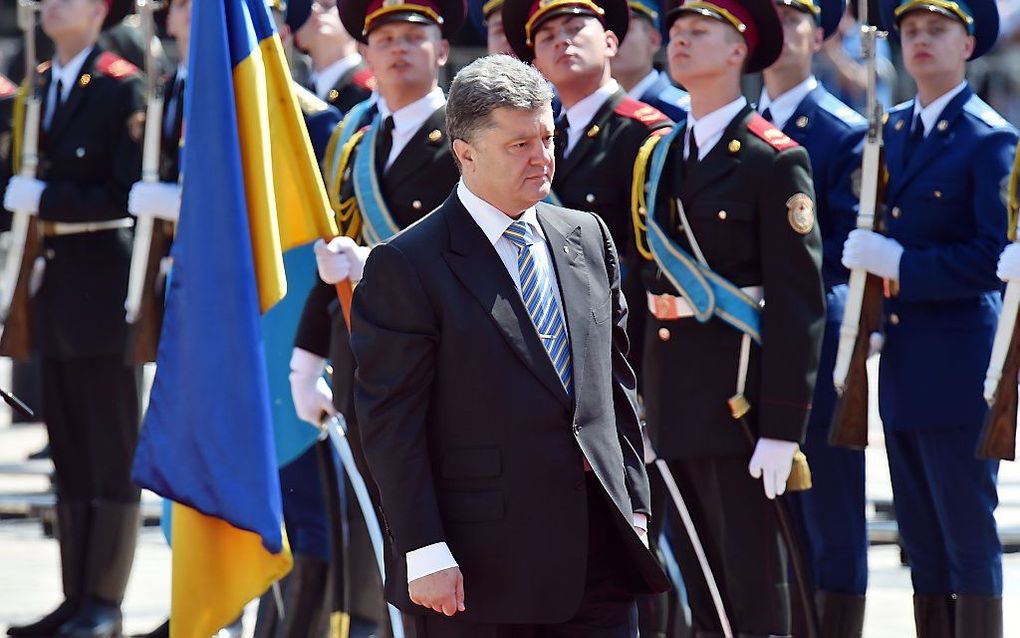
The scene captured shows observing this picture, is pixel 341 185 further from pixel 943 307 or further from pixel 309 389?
pixel 943 307

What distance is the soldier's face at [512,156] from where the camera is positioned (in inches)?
159

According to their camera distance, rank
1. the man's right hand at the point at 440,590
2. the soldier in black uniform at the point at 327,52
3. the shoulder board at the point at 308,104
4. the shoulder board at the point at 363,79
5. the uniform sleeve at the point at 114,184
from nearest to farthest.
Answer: the man's right hand at the point at 440,590, the shoulder board at the point at 308,104, the uniform sleeve at the point at 114,184, the shoulder board at the point at 363,79, the soldier in black uniform at the point at 327,52

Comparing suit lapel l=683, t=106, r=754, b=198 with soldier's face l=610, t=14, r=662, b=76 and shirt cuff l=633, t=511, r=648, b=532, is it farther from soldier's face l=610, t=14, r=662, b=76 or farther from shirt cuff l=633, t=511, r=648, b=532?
soldier's face l=610, t=14, r=662, b=76

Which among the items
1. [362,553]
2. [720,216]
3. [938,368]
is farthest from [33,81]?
[938,368]

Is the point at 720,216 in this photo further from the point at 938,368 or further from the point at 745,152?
the point at 938,368

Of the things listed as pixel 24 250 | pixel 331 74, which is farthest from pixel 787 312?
pixel 331 74

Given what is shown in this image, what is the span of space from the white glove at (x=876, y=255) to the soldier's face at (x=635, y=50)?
5.39 ft

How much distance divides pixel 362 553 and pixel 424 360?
2464mm

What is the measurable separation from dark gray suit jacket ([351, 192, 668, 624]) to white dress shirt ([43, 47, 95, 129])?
11.3ft

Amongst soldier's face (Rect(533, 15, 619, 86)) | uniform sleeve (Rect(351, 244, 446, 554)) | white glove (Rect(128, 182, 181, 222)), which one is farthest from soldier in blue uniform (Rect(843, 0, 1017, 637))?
white glove (Rect(128, 182, 181, 222))

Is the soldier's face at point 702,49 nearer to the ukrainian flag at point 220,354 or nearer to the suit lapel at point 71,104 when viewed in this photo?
the ukrainian flag at point 220,354

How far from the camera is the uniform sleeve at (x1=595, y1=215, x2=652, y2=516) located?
423 centimetres

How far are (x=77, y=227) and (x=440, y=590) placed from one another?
3643 mm

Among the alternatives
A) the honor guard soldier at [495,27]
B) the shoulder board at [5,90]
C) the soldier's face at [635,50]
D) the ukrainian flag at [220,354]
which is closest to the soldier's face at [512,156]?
the ukrainian flag at [220,354]
